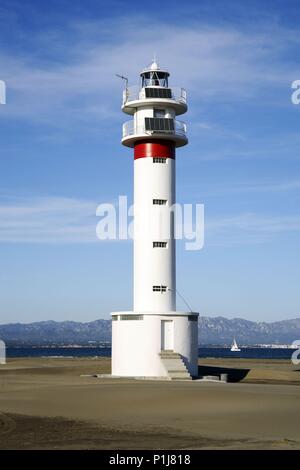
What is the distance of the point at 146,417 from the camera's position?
21.7 metres

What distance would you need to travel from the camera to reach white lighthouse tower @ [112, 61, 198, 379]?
37969 mm

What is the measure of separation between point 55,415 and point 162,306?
1661cm

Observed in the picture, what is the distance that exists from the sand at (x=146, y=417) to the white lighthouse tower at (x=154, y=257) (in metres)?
5.83

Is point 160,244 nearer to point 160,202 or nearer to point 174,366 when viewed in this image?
point 160,202

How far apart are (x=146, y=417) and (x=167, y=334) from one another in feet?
54.1

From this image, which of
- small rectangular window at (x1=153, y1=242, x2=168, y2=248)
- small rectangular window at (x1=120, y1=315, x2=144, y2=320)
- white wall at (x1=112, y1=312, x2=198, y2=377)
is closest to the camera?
white wall at (x1=112, y1=312, x2=198, y2=377)

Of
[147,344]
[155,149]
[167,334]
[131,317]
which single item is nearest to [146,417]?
[147,344]

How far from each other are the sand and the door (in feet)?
19.7

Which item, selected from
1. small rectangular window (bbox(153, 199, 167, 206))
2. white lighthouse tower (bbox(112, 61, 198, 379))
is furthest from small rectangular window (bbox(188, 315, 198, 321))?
small rectangular window (bbox(153, 199, 167, 206))

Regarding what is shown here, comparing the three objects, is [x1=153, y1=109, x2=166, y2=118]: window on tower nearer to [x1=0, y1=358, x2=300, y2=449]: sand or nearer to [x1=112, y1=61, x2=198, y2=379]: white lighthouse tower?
[x1=112, y1=61, x2=198, y2=379]: white lighthouse tower
